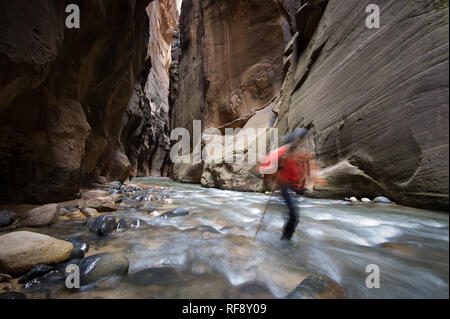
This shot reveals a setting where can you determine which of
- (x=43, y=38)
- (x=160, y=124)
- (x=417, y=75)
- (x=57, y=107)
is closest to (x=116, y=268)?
(x=43, y=38)

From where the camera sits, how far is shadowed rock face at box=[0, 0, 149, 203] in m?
2.32

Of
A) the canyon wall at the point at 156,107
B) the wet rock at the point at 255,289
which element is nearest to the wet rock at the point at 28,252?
the wet rock at the point at 255,289

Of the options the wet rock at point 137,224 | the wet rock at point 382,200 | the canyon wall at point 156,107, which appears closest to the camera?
the wet rock at point 137,224

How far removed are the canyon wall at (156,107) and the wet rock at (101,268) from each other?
74.7 feet

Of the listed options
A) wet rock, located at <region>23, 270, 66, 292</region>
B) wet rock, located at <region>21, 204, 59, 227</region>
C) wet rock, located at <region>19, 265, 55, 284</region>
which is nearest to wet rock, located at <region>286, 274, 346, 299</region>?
wet rock, located at <region>23, 270, 66, 292</region>

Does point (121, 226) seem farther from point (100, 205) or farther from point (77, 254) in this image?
point (100, 205)

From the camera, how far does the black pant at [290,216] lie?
75.5 inches

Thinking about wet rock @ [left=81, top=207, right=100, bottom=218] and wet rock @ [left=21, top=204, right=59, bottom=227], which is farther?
wet rock @ [left=81, top=207, right=100, bottom=218]

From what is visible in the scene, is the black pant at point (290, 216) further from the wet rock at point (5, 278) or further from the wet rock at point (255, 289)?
the wet rock at point (5, 278)

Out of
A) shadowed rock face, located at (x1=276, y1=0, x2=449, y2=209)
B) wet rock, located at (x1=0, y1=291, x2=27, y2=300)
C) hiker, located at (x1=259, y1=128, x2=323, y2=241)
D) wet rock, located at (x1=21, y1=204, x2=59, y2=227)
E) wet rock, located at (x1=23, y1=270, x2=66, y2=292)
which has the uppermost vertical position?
shadowed rock face, located at (x1=276, y1=0, x2=449, y2=209)

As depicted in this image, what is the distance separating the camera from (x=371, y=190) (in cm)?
317

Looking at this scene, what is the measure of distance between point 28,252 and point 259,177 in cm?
559

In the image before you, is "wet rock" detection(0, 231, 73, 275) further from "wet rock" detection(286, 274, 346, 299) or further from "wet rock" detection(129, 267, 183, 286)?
"wet rock" detection(286, 274, 346, 299)

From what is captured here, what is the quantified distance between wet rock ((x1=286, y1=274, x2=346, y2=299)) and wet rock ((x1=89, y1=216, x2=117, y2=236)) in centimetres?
211
